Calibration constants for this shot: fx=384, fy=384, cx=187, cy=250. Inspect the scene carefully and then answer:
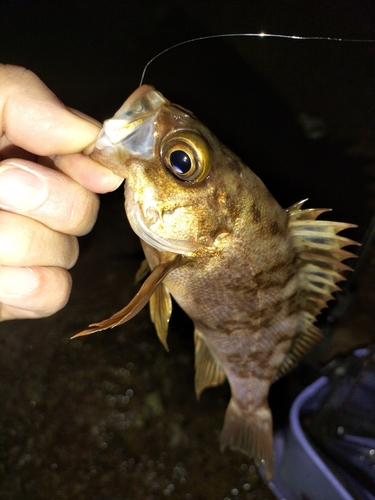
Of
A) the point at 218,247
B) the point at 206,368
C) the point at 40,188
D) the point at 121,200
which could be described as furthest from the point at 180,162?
the point at 121,200

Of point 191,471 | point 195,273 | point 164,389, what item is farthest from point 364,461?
point 195,273

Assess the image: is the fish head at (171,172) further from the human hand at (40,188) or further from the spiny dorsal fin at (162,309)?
the spiny dorsal fin at (162,309)

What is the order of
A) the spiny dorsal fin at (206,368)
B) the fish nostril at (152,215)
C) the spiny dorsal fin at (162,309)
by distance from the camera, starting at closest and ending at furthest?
the fish nostril at (152,215)
the spiny dorsal fin at (162,309)
the spiny dorsal fin at (206,368)

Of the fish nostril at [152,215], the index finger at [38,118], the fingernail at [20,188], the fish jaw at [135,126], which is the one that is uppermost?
the fish jaw at [135,126]

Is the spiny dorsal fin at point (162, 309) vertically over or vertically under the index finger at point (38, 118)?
under

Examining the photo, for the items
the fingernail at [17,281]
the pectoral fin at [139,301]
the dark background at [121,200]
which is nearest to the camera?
the pectoral fin at [139,301]

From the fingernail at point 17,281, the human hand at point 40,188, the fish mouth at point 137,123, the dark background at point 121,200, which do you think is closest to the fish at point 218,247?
the fish mouth at point 137,123

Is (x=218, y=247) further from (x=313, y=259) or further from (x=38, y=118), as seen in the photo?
(x=38, y=118)

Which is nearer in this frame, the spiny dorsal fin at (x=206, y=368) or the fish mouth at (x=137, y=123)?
the fish mouth at (x=137, y=123)
